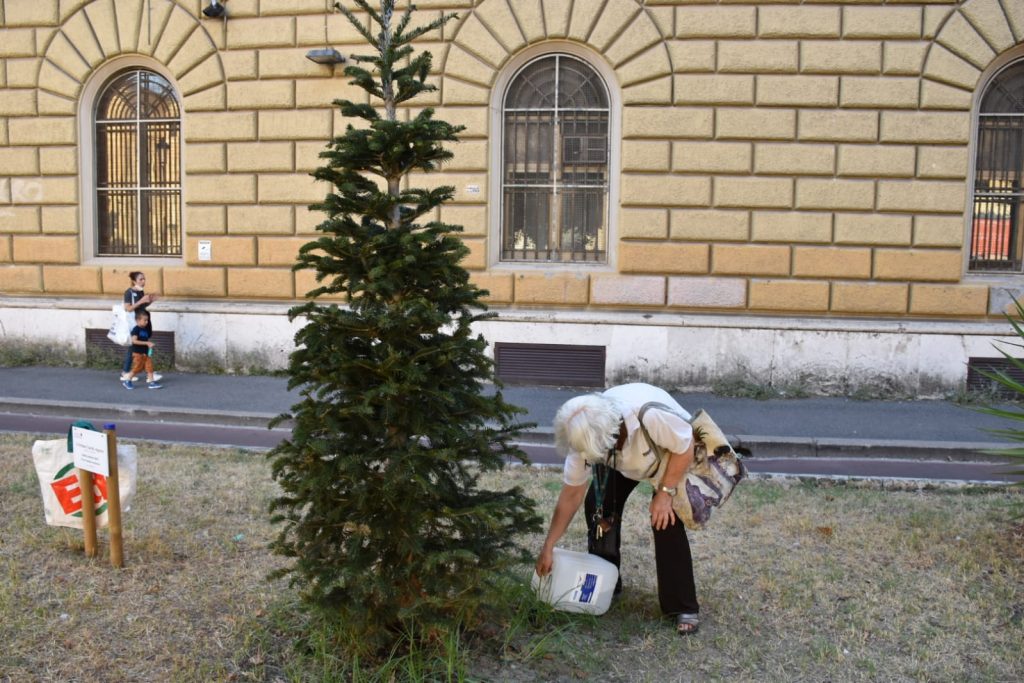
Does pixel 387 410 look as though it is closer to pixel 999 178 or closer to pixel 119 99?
pixel 999 178

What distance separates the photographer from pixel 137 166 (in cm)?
1367

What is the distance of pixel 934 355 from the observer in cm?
1146

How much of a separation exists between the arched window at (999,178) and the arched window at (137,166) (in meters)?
11.2

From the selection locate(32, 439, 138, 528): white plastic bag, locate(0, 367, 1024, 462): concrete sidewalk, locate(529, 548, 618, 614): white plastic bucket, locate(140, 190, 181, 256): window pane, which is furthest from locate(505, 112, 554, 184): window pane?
locate(529, 548, 618, 614): white plastic bucket

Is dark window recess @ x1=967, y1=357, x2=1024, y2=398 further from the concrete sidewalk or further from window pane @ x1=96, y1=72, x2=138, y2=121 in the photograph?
window pane @ x1=96, y1=72, x2=138, y2=121

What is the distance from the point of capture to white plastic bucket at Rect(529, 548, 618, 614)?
4.43m

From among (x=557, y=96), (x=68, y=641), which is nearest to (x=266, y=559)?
(x=68, y=641)

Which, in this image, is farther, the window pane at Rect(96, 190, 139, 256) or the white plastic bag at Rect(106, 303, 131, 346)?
the window pane at Rect(96, 190, 139, 256)

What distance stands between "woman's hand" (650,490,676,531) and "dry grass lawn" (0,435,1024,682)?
0.59m

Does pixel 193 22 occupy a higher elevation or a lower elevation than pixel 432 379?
higher

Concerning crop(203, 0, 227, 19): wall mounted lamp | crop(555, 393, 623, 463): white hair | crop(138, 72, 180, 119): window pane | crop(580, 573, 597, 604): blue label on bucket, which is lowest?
crop(580, 573, 597, 604): blue label on bucket

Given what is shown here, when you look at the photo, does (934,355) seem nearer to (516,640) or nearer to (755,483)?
(755,483)

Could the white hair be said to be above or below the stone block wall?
below

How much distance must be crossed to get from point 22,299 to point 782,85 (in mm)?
11364
